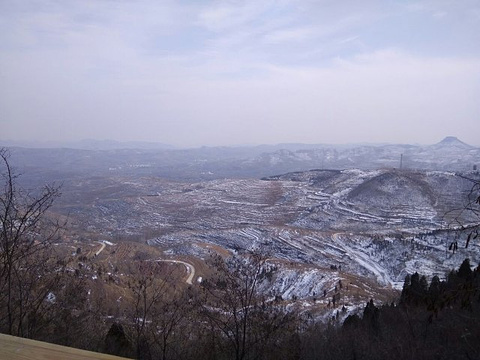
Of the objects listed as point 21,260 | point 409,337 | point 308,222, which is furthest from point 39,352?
point 308,222

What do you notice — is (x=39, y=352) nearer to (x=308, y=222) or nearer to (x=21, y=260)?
(x=21, y=260)

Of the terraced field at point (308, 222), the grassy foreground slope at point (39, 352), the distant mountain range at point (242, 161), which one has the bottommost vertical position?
the terraced field at point (308, 222)

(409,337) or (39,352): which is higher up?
(39,352)

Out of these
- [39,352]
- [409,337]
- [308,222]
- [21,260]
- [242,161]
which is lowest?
[308,222]

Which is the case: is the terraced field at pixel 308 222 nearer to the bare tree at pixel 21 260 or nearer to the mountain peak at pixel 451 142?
the bare tree at pixel 21 260

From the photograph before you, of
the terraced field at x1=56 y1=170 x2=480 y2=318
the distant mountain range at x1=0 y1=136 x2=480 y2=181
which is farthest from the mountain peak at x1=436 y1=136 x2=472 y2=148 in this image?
the terraced field at x1=56 y1=170 x2=480 y2=318

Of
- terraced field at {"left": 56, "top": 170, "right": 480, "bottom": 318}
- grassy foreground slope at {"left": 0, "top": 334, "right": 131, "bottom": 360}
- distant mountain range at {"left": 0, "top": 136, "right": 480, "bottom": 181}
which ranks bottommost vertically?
terraced field at {"left": 56, "top": 170, "right": 480, "bottom": 318}

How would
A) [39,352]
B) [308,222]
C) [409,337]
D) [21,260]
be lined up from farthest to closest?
[308,222]
[409,337]
[21,260]
[39,352]

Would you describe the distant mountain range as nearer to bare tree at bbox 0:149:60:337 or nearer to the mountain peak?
the mountain peak

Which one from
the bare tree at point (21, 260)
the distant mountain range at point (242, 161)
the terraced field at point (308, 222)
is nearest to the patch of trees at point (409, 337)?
the bare tree at point (21, 260)
